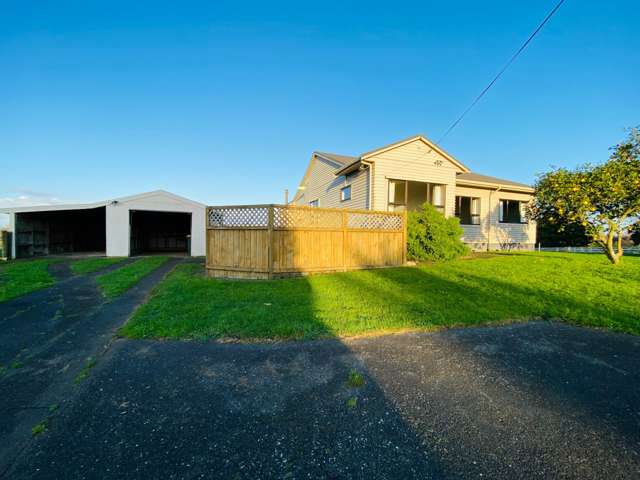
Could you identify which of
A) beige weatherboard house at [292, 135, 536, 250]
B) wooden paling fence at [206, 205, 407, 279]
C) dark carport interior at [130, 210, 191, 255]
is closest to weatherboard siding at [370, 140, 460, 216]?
beige weatherboard house at [292, 135, 536, 250]

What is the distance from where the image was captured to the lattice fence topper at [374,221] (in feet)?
29.8

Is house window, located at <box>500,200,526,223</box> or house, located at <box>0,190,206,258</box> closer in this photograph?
house, located at <box>0,190,206,258</box>

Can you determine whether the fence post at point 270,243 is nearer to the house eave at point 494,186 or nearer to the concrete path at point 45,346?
the concrete path at point 45,346

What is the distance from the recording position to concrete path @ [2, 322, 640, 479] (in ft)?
5.29

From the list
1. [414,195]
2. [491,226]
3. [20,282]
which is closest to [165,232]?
[20,282]

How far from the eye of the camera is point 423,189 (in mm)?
15680

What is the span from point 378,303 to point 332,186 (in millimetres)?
11607

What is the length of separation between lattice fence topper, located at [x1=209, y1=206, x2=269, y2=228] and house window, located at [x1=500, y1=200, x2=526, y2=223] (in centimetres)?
1596

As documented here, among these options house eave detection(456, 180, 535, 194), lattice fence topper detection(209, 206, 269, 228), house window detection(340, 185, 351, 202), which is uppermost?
house eave detection(456, 180, 535, 194)

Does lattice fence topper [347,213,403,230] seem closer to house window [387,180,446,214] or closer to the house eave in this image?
house window [387,180,446,214]

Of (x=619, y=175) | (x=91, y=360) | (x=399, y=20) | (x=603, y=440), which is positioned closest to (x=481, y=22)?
(x=399, y=20)

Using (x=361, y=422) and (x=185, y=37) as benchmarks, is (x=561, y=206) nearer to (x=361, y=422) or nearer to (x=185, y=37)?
(x=361, y=422)

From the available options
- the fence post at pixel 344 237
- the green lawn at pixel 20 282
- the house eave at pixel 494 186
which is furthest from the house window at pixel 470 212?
the green lawn at pixel 20 282

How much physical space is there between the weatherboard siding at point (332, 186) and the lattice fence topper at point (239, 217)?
612 centimetres
